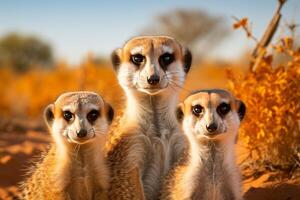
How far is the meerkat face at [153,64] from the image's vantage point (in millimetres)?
4262

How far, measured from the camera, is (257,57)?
6027 mm

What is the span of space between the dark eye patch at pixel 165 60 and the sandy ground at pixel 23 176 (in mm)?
1270

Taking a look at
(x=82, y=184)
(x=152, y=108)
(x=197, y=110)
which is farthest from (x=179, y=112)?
(x=82, y=184)

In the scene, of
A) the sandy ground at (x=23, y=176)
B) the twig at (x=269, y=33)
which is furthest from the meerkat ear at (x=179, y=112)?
the twig at (x=269, y=33)

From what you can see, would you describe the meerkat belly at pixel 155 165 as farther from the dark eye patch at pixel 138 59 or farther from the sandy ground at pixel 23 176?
the sandy ground at pixel 23 176

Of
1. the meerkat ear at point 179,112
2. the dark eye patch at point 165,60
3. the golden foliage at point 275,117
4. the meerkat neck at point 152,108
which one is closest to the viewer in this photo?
the meerkat ear at point 179,112

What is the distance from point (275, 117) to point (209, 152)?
59.8 inches

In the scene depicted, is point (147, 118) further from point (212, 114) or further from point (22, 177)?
point (22, 177)

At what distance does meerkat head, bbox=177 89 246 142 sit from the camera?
3869 mm

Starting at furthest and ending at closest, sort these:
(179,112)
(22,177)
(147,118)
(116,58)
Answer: (22,177) → (116,58) → (147,118) → (179,112)

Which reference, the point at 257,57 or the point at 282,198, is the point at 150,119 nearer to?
the point at 282,198

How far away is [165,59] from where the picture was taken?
4.41 metres

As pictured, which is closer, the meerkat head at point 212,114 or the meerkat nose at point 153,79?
the meerkat head at point 212,114

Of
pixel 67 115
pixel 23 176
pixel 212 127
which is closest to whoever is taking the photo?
pixel 212 127
